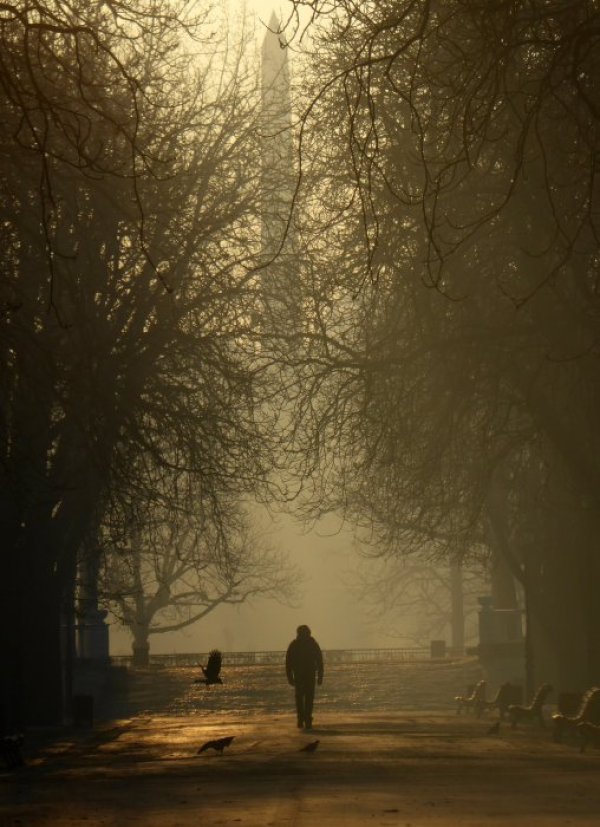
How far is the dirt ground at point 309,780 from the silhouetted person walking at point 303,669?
0.35 metres

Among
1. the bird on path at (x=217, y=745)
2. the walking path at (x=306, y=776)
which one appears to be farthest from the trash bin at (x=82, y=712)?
the bird on path at (x=217, y=745)

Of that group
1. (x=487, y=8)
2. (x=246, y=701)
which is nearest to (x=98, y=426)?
→ (x=487, y=8)

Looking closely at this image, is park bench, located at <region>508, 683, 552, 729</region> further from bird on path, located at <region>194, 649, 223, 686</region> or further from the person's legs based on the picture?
bird on path, located at <region>194, 649, 223, 686</region>

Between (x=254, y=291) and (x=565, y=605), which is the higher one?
(x=254, y=291)

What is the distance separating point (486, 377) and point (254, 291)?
21.3ft

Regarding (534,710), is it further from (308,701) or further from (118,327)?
(118,327)

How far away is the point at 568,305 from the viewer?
734 inches

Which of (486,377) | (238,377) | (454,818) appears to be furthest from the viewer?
(238,377)

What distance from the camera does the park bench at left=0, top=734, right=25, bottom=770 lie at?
18.2 meters

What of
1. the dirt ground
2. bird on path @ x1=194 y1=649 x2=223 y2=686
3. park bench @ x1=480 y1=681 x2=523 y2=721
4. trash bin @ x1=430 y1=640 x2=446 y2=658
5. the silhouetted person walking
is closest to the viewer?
the dirt ground

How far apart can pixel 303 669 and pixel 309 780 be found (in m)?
10.7

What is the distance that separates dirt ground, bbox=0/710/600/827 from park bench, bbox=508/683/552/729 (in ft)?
0.92

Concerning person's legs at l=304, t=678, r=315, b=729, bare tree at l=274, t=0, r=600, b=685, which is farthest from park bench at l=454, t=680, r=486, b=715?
bare tree at l=274, t=0, r=600, b=685

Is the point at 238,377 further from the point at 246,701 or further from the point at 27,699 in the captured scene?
the point at 246,701
